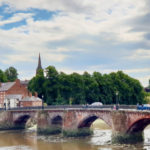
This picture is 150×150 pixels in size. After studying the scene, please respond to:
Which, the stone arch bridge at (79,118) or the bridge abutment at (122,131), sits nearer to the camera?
the stone arch bridge at (79,118)

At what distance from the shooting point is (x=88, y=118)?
198 feet

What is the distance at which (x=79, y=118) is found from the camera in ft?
202

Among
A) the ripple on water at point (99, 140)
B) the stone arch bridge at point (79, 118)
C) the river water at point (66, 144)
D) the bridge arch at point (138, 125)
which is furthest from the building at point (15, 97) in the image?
the bridge arch at point (138, 125)

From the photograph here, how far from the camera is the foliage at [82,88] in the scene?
101 meters

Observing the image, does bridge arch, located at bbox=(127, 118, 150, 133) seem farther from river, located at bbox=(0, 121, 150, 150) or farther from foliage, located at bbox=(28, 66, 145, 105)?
foliage, located at bbox=(28, 66, 145, 105)

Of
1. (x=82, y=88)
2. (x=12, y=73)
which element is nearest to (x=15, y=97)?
(x=82, y=88)

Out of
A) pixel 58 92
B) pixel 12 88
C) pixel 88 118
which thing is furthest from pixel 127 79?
pixel 88 118

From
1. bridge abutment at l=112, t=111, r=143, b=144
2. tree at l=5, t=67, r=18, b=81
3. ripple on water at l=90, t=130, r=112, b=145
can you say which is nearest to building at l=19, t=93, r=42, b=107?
ripple on water at l=90, t=130, r=112, b=145

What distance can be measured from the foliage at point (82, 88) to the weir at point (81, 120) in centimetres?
1948

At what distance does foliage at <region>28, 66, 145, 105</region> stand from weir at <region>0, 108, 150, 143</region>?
19.5 metres

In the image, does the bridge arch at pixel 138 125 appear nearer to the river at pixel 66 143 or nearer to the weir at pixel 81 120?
the weir at pixel 81 120

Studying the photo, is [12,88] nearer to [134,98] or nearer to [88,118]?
[134,98]

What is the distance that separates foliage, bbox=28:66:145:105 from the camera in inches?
3959

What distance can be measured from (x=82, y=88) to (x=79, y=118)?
3912 cm
